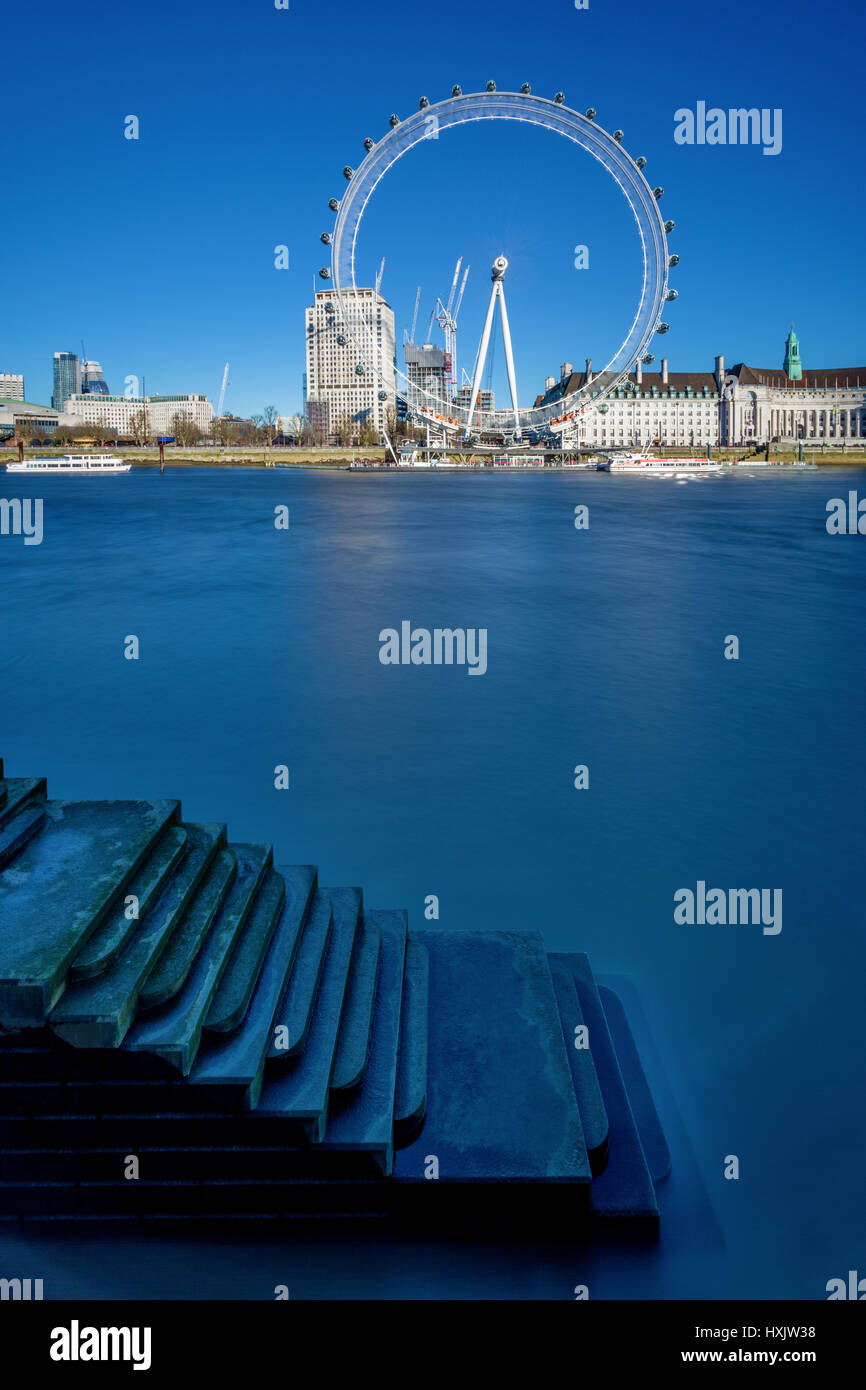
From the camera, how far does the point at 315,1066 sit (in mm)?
3320

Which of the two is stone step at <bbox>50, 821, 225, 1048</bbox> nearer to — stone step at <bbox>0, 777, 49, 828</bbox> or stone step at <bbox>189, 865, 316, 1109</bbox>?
stone step at <bbox>189, 865, 316, 1109</bbox>

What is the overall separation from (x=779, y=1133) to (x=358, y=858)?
304cm

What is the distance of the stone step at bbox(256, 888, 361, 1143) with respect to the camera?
124 inches

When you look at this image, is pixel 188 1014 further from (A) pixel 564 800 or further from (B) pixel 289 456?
(B) pixel 289 456

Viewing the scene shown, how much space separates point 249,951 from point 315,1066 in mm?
541

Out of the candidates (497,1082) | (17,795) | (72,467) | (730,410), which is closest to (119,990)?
(17,795)

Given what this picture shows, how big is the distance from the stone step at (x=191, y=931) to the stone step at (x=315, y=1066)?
0.40 metres

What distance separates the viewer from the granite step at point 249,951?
3.24m

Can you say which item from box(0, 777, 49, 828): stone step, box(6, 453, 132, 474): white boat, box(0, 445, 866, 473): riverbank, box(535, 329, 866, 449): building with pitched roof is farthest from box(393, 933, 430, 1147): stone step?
box(535, 329, 866, 449): building with pitched roof

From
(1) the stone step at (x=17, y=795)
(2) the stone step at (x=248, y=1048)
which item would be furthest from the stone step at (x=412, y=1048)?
(1) the stone step at (x=17, y=795)

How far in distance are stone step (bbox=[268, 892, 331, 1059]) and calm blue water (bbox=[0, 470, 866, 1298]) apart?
674 millimetres

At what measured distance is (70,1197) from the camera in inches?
126
